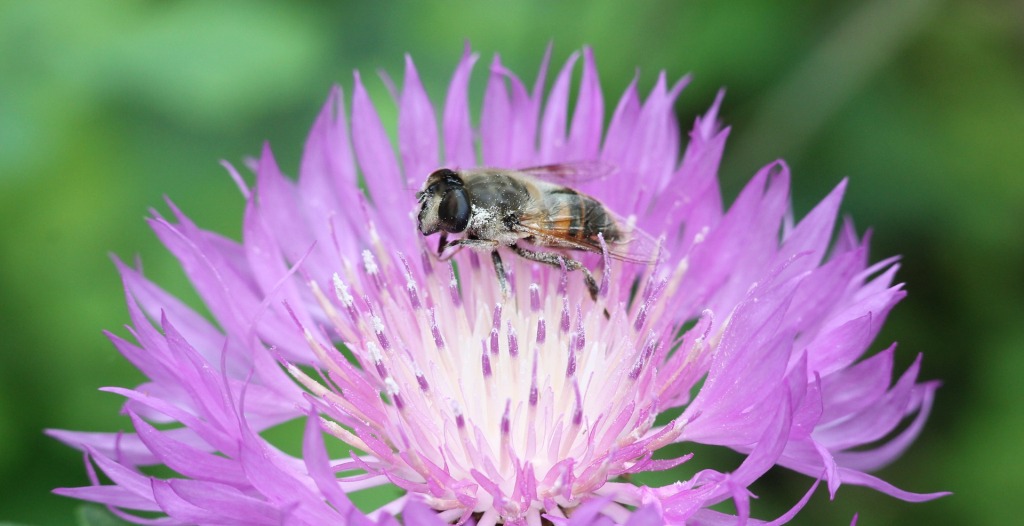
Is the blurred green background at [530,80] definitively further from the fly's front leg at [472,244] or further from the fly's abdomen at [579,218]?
the fly's abdomen at [579,218]

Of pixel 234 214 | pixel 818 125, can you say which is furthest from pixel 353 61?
pixel 818 125

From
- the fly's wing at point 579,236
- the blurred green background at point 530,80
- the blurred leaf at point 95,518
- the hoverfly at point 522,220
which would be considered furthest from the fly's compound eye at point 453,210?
the blurred green background at point 530,80

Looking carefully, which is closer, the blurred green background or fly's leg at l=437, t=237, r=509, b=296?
fly's leg at l=437, t=237, r=509, b=296

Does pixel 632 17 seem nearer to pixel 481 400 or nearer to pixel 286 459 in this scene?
pixel 481 400

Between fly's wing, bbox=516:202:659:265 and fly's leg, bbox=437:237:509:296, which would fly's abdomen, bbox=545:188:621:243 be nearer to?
fly's wing, bbox=516:202:659:265

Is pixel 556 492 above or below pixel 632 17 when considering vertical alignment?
below

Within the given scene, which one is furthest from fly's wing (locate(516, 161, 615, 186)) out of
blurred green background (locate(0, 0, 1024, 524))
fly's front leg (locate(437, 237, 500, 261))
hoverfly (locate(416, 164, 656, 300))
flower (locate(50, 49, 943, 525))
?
blurred green background (locate(0, 0, 1024, 524))

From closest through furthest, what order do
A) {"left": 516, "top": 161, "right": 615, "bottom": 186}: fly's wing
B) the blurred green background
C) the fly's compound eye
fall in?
the fly's compound eye < {"left": 516, "top": 161, "right": 615, "bottom": 186}: fly's wing < the blurred green background
